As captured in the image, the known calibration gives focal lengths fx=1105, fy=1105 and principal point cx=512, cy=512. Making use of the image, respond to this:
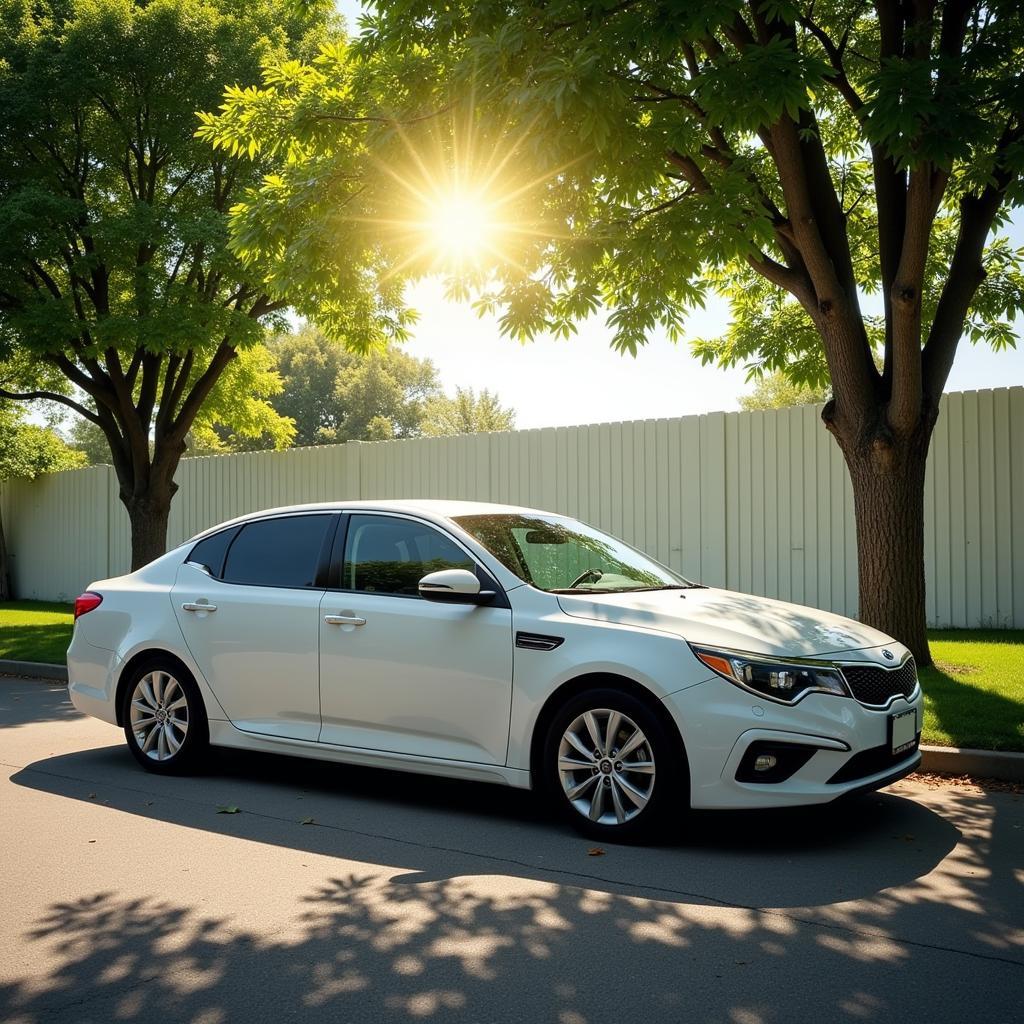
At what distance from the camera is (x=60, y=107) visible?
1711 centimetres

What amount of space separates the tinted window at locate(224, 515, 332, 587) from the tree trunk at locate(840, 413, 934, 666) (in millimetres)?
5074

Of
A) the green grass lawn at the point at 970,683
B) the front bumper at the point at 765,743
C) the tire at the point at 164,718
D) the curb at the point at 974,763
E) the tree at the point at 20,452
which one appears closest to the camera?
the front bumper at the point at 765,743

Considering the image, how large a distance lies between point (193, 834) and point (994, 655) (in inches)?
305

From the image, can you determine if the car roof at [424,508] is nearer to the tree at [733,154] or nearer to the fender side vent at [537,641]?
the fender side vent at [537,641]

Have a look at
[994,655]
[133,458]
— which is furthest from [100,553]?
[994,655]

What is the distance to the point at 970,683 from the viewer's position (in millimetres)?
8898

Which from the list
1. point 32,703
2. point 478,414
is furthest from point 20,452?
point 478,414

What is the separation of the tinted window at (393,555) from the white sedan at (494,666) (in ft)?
0.04

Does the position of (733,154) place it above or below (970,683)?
above

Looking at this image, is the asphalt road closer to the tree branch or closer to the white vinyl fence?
the white vinyl fence

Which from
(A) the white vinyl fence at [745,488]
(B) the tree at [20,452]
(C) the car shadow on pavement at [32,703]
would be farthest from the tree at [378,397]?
(C) the car shadow on pavement at [32,703]

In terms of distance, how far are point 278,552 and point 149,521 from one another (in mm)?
12158

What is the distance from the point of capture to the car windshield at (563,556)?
616 centimetres

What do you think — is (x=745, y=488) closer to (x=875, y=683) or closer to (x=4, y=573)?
(x=875, y=683)
